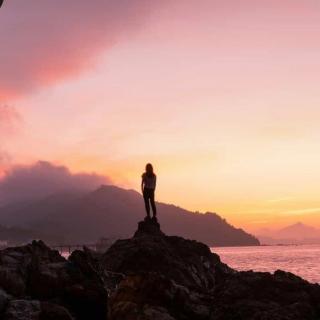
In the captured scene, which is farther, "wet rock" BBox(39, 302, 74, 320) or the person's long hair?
the person's long hair

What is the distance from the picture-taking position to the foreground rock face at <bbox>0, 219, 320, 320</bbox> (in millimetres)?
14086

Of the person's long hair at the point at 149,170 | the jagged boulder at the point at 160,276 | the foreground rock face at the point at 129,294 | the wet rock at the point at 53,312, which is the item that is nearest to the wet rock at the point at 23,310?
the foreground rock face at the point at 129,294

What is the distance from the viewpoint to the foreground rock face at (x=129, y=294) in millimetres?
14086

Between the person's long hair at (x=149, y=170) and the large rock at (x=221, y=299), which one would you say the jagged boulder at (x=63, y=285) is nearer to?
the large rock at (x=221, y=299)

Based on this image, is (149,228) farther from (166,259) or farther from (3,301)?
(3,301)

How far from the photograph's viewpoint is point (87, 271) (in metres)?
18.2

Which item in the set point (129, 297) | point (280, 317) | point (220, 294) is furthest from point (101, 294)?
point (280, 317)

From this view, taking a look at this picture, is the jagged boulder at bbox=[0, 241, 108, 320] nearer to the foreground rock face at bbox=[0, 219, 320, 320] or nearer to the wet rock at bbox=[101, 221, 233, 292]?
the foreground rock face at bbox=[0, 219, 320, 320]

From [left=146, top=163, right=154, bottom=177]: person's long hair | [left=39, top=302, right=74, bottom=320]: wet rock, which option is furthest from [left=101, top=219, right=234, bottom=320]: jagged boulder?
[left=146, top=163, right=154, bottom=177]: person's long hair

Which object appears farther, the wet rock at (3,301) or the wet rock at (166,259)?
the wet rock at (166,259)

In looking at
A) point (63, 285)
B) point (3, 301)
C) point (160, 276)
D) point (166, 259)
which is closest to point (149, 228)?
point (166, 259)

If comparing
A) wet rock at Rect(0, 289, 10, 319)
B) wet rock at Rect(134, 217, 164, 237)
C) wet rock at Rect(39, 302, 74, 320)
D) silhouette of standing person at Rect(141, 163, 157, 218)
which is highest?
silhouette of standing person at Rect(141, 163, 157, 218)

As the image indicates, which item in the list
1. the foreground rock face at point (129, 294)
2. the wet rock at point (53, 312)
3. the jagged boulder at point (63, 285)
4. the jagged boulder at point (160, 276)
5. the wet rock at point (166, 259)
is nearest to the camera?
the foreground rock face at point (129, 294)

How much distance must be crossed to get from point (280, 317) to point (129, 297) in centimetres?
414
